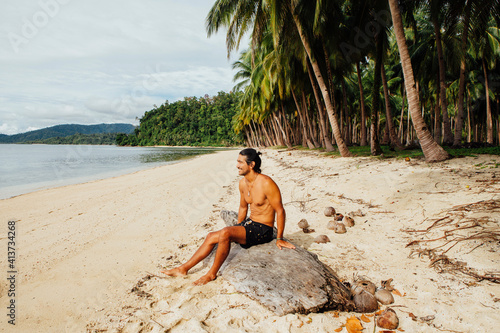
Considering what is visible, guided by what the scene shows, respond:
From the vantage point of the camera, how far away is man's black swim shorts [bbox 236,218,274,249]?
10.2 ft

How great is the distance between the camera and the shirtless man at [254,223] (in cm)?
302

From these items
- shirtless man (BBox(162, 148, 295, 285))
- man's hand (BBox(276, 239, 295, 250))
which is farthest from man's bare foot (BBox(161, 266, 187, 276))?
man's hand (BBox(276, 239, 295, 250))

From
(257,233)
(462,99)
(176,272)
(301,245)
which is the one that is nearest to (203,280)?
(176,272)

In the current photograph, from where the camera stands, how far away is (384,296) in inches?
99.8

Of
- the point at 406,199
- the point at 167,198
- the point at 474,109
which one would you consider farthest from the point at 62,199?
the point at 474,109

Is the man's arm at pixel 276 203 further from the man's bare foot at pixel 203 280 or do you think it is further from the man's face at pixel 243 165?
the man's bare foot at pixel 203 280

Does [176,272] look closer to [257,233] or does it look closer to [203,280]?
[203,280]

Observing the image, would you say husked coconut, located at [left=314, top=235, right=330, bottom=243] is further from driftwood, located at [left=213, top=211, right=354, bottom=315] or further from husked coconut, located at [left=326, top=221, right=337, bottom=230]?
driftwood, located at [left=213, top=211, right=354, bottom=315]

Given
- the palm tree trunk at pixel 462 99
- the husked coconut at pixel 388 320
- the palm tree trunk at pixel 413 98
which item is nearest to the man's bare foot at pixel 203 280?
the husked coconut at pixel 388 320

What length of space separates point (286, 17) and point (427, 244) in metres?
11.0

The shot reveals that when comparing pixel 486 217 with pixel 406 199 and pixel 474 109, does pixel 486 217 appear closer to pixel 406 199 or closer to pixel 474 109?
pixel 406 199

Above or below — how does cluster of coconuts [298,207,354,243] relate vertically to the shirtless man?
below

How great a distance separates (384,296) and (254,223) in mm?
1573

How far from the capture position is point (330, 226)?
4.41m
